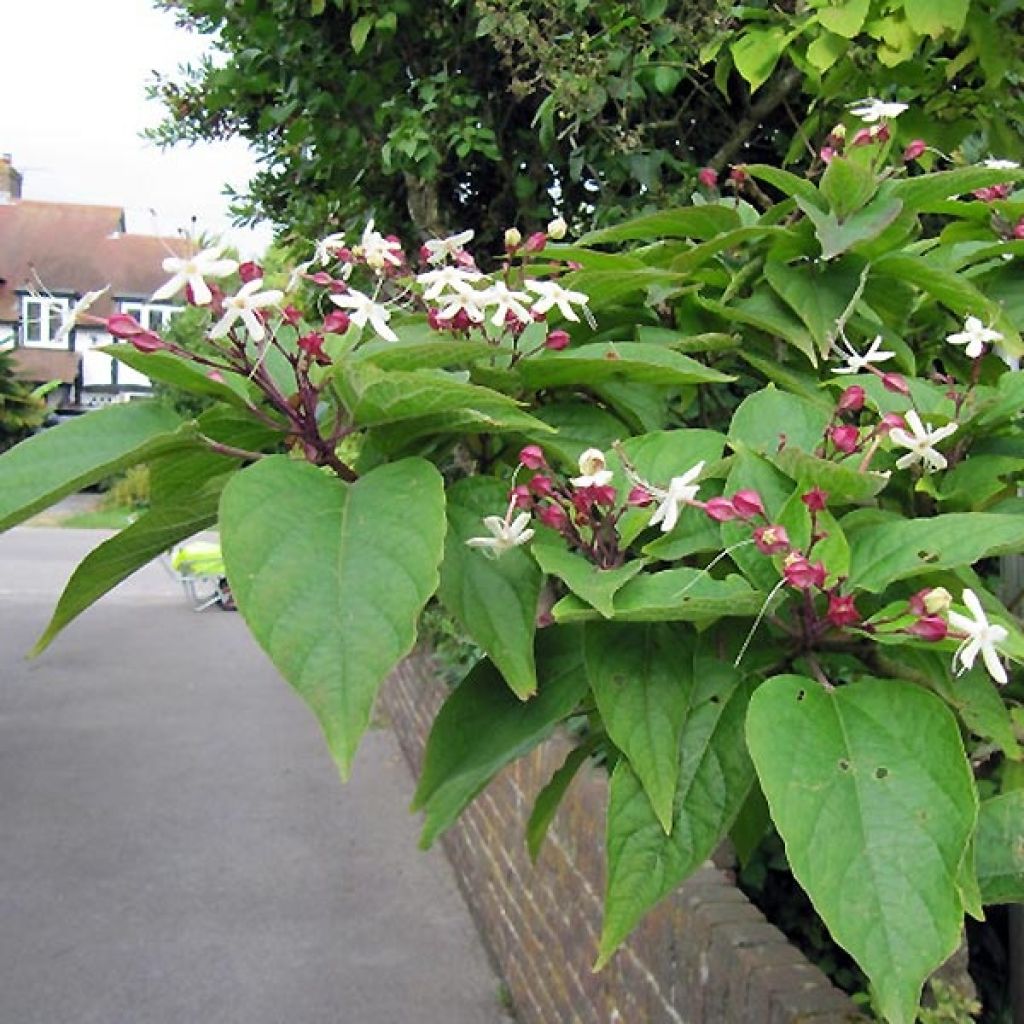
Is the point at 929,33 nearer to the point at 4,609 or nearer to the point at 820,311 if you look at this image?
the point at 820,311

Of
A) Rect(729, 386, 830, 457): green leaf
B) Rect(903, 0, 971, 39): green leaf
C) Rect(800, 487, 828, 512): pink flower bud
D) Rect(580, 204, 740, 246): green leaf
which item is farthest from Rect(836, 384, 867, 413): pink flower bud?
Rect(903, 0, 971, 39): green leaf

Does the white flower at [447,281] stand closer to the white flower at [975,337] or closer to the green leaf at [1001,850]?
the white flower at [975,337]

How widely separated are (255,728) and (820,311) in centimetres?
772

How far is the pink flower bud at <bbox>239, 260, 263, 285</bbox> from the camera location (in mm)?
1083

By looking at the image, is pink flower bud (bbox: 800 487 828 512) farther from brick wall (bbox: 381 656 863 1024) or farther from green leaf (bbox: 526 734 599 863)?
brick wall (bbox: 381 656 863 1024)

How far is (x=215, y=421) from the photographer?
1058mm

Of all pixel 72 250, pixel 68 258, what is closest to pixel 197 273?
pixel 68 258

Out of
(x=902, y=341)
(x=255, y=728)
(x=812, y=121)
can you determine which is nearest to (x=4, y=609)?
(x=255, y=728)

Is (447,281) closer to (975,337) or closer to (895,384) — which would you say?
(895,384)

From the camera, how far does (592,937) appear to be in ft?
11.5

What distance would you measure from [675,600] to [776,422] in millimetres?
309

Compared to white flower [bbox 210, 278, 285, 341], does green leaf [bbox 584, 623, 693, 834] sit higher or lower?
lower

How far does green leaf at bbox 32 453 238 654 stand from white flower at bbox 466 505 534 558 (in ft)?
0.77

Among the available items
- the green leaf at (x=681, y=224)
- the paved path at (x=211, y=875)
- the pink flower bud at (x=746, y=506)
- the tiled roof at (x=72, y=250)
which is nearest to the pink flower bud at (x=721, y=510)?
the pink flower bud at (x=746, y=506)
